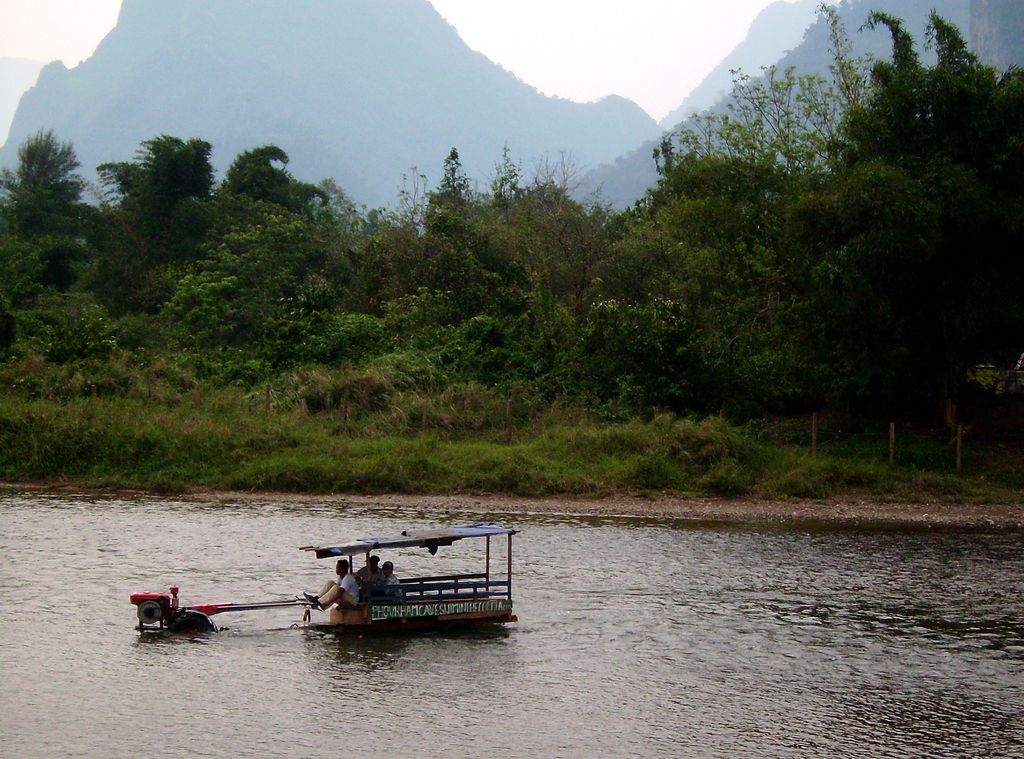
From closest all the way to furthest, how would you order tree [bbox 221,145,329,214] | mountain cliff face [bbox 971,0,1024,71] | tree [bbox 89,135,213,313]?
tree [bbox 89,135,213,313], tree [bbox 221,145,329,214], mountain cliff face [bbox 971,0,1024,71]

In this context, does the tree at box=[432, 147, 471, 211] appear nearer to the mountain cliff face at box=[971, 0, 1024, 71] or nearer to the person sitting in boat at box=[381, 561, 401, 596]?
the person sitting in boat at box=[381, 561, 401, 596]

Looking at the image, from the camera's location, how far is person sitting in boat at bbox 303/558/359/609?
18.2m

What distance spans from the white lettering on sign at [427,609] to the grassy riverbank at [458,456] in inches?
467

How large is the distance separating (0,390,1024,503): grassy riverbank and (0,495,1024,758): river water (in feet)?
14.8

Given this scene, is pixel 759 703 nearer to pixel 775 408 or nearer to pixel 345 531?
pixel 345 531

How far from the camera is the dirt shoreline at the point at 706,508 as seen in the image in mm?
28703

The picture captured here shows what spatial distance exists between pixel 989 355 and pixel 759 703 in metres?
20.8

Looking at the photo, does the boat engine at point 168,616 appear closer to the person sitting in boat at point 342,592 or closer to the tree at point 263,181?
the person sitting in boat at point 342,592

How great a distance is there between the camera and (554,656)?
57.1ft

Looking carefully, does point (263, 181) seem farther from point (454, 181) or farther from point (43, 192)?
point (43, 192)

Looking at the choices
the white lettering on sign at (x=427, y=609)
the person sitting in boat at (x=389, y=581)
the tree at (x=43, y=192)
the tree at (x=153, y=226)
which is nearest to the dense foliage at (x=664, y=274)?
the tree at (x=153, y=226)

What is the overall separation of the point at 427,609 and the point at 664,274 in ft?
83.8

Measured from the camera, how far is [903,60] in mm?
33688

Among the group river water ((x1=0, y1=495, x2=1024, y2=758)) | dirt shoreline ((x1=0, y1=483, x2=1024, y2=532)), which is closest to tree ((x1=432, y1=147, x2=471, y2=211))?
dirt shoreline ((x1=0, y1=483, x2=1024, y2=532))
